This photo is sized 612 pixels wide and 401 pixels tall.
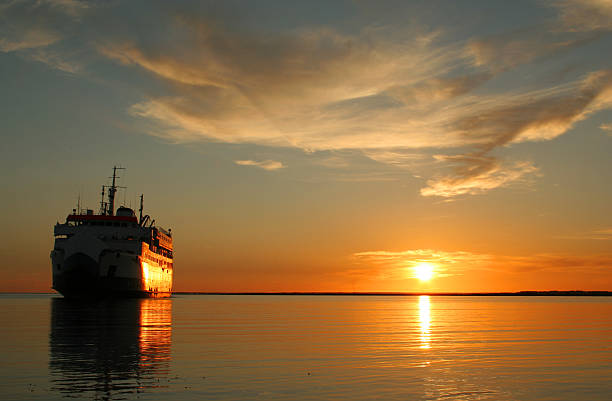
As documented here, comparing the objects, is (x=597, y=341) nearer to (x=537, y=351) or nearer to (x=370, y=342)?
(x=537, y=351)

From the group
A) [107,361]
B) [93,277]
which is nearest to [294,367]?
[107,361]

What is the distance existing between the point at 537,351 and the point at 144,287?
8638cm

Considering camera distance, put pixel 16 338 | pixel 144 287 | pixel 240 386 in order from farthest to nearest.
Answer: pixel 144 287 < pixel 16 338 < pixel 240 386

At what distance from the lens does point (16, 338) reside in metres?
35.0

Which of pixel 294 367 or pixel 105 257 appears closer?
pixel 294 367

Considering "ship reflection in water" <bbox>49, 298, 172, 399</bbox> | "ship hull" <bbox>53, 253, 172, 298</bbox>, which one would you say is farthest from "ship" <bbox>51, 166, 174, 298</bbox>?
"ship reflection in water" <bbox>49, 298, 172, 399</bbox>

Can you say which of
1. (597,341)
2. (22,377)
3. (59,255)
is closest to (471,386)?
(22,377)

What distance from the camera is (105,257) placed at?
312 ft

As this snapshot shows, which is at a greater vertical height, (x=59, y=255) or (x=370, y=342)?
(x=59, y=255)

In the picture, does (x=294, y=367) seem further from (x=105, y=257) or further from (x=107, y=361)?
(x=105, y=257)

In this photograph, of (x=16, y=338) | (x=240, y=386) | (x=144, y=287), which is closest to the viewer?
(x=240, y=386)

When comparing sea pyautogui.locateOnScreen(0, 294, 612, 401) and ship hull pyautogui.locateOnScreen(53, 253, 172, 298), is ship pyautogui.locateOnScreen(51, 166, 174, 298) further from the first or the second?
sea pyautogui.locateOnScreen(0, 294, 612, 401)

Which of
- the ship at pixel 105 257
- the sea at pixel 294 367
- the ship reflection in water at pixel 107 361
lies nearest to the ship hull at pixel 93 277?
the ship at pixel 105 257

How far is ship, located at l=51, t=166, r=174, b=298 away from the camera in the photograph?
93.8 meters
